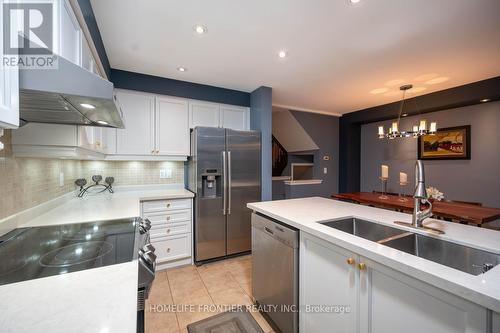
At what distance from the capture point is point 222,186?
2.81 metres

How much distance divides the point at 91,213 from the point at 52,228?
37cm

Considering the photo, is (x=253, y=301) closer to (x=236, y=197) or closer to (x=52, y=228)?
(x=236, y=197)

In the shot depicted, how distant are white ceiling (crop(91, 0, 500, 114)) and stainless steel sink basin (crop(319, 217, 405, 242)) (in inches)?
62.2

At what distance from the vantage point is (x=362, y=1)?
1.49 meters

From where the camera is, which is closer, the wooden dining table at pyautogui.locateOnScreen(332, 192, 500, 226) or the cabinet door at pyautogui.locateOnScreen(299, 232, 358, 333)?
the cabinet door at pyautogui.locateOnScreen(299, 232, 358, 333)

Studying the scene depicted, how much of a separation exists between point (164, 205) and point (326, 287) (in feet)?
6.71

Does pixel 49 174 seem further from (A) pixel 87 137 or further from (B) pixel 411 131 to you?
(B) pixel 411 131

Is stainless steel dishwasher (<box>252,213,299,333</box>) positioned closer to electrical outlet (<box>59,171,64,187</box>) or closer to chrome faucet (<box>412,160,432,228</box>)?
chrome faucet (<box>412,160,432,228</box>)

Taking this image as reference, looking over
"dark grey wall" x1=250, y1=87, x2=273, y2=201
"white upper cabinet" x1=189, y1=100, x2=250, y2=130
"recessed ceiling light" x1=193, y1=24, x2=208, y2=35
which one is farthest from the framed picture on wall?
"recessed ceiling light" x1=193, y1=24, x2=208, y2=35

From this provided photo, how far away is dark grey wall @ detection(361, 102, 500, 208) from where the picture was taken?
3156mm

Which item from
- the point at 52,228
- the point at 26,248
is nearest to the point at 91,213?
the point at 52,228

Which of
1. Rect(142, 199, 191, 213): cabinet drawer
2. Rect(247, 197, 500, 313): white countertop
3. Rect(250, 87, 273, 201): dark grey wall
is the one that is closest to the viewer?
Rect(247, 197, 500, 313): white countertop

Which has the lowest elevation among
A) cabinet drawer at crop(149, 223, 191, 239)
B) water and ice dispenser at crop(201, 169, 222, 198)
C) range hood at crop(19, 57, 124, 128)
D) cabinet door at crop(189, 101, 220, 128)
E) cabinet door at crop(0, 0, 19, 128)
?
cabinet drawer at crop(149, 223, 191, 239)

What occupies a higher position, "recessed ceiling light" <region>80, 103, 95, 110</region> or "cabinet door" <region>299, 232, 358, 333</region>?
"recessed ceiling light" <region>80, 103, 95, 110</region>
